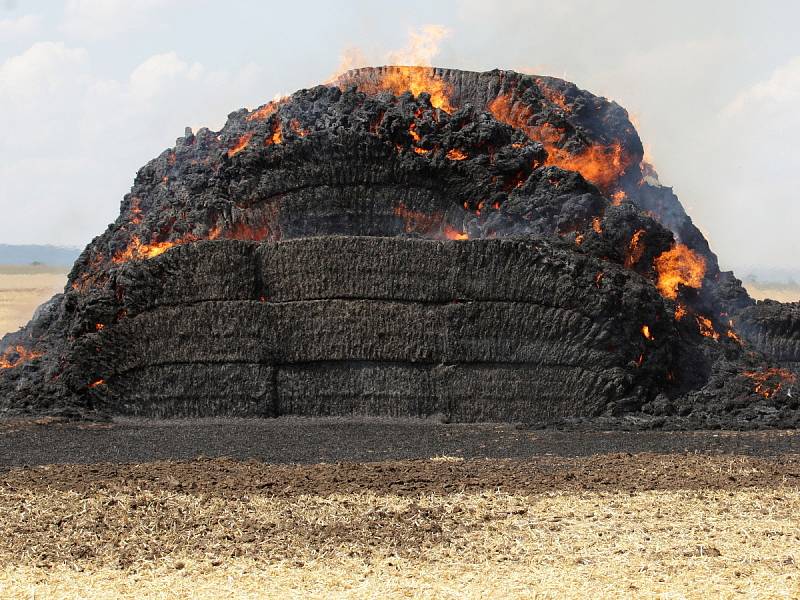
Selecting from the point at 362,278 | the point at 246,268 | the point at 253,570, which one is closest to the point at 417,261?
the point at 362,278

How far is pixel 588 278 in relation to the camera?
22047mm

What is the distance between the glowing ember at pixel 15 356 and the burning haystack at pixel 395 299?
0.42ft

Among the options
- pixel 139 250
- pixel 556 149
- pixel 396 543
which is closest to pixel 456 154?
pixel 556 149

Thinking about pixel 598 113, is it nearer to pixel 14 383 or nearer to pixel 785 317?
pixel 785 317

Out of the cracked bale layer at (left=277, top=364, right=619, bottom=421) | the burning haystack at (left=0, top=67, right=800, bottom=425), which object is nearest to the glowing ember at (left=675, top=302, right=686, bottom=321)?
the burning haystack at (left=0, top=67, right=800, bottom=425)

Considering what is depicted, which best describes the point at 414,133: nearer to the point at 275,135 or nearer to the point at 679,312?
the point at 275,135

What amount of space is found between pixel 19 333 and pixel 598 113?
15564 millimetres

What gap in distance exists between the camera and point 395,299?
2158cm

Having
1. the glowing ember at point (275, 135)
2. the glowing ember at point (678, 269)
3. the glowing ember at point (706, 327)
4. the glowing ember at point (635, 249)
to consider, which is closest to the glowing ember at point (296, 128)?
the glowing ember at point (275, 135)

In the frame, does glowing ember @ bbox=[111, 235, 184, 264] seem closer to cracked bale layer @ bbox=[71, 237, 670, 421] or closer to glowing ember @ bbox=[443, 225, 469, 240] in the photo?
cracked bale layer @ bbox=[71, 237, 670, 421]

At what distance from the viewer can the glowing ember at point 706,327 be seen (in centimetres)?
2511

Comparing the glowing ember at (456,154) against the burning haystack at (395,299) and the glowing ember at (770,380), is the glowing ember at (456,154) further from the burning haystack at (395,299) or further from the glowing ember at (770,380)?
the glowing ember at (770,380)

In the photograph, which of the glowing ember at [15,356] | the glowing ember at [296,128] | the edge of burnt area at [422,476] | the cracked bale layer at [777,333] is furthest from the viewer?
the cracked bale layer at [777,333]

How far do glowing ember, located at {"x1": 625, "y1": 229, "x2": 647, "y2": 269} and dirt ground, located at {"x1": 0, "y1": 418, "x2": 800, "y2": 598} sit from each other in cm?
761
